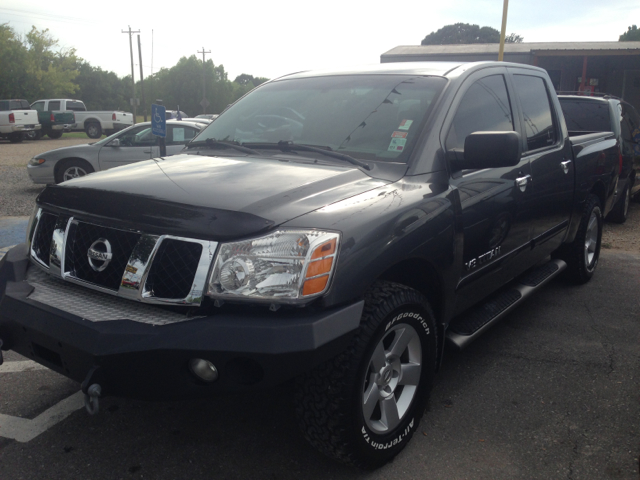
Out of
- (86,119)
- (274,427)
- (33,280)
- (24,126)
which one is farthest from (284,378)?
(86,119)

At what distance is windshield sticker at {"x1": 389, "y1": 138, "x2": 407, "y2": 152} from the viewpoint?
2863mm

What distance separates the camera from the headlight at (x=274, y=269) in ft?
6.70

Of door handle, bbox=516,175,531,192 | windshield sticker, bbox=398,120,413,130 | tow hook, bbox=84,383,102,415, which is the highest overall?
windshield sticker, bbox=398,120,413,130

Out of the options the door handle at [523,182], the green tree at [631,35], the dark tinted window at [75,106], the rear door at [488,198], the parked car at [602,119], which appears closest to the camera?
the rear door at [488,198]

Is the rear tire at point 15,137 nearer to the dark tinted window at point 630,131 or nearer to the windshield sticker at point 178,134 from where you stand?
the windshield sticker at point 178,134

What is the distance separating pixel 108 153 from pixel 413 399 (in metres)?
9.42

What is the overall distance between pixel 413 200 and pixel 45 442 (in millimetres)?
2048

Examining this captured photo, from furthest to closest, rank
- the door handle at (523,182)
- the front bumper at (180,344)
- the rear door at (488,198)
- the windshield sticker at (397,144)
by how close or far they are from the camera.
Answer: the door handle at (523,182) < the rear door at (488,198) < the windshield sticker at (397,144) < the front bumper at (180,344)

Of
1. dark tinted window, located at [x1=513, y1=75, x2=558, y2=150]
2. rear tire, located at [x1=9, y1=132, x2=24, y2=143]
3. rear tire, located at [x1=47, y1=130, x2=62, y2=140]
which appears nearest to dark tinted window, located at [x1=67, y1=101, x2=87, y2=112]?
rear tire, located at [x1=47, y1=130, x2=62, y2=140]

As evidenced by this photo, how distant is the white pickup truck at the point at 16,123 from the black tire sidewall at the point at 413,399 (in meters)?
27.7

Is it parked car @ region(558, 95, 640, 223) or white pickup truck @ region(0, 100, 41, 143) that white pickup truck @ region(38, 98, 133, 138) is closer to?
white pickup truck @ region(0, 100, 41, 143)

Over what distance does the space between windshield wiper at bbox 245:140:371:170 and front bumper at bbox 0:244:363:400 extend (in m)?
0.93

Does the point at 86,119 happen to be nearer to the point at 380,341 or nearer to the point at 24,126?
the point at 24,126

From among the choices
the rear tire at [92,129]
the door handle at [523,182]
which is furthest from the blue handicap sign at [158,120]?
the rear tire at [92,129]
